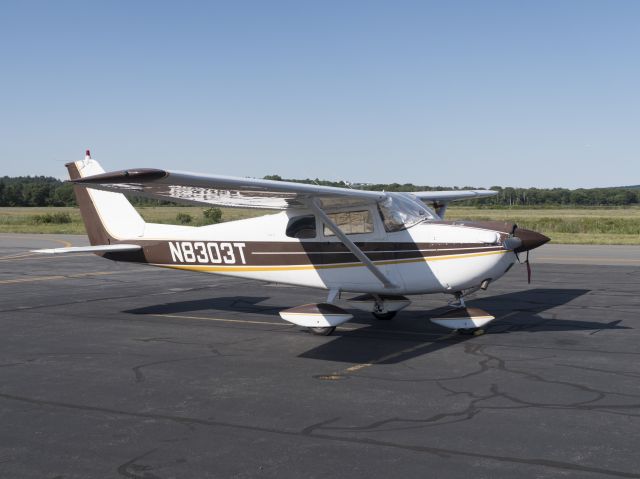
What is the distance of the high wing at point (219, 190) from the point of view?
7.49 meters

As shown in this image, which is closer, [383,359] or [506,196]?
[383,359]

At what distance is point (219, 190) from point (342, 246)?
2.51m

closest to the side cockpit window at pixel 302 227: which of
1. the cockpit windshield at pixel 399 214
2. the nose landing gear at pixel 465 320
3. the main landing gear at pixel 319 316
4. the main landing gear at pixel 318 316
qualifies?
the main landing gear at pixel 319 316

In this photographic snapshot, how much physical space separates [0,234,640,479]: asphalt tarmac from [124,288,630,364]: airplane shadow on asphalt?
0.06 meters

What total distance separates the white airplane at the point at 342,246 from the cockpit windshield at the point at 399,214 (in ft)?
0.05

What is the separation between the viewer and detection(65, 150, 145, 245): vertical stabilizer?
13.7 meters

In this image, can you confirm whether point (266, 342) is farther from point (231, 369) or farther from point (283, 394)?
point (283, 394)

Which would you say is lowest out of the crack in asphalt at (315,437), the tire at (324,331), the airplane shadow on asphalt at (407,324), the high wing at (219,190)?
the airplane shadow on asphalt at (407,324)

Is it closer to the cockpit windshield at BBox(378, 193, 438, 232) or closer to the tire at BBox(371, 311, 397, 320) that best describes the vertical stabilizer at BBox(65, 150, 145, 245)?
the tire at BBox(371, 311, 397, 320)

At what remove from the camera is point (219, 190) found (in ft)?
31.8

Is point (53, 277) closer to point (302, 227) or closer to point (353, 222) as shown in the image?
point (302, 227)

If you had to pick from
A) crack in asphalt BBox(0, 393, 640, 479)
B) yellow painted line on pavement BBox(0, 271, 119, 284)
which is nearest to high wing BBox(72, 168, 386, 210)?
crack in asphalt BBox(0, 393, 640, 479)

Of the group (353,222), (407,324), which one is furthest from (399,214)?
(407,324)

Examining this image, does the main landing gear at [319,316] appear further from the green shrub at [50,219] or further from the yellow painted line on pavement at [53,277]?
the green shrub at [50,219]
